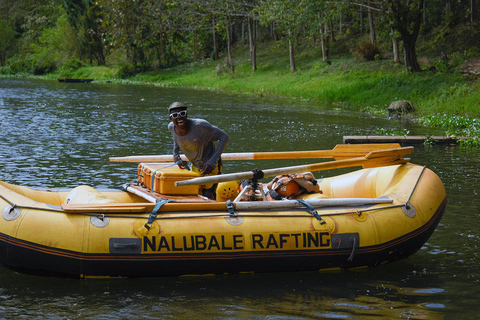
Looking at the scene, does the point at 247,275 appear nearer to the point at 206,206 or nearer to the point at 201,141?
the point at 206,206

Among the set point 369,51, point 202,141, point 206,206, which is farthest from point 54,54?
point 206,206

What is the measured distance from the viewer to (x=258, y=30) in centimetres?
4950

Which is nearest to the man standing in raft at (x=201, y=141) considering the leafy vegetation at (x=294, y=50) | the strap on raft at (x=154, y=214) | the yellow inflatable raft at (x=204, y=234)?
the yellow inflatable raft at (x=204, y=234)

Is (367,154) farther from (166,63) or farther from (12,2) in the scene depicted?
(12,2)

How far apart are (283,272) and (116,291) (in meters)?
1.90

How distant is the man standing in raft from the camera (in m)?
8.10

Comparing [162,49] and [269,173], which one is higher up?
[162,49]

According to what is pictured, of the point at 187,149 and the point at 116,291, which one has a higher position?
the point at 187,149

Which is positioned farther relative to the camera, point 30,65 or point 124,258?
point 30,65

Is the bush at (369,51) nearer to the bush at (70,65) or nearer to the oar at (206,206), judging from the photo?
the oar at (206,206)

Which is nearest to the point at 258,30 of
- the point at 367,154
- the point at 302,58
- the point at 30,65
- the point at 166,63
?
the point at 166,63

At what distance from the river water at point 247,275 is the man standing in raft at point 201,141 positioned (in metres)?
1.66

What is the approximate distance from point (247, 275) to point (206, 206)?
0.92 metres

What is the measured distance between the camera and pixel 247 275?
711 cm
